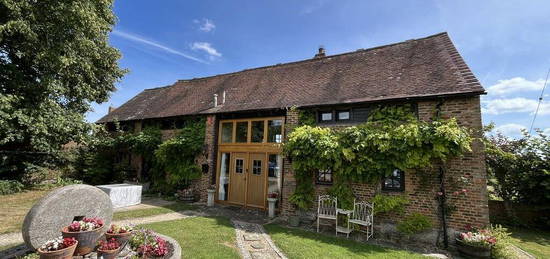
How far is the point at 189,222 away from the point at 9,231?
13.7 ft

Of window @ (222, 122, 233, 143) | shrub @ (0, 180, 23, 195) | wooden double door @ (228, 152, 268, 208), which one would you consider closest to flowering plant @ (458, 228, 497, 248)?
wooden double door @ (228, 152, 268, 208)

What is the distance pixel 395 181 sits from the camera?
284 inches

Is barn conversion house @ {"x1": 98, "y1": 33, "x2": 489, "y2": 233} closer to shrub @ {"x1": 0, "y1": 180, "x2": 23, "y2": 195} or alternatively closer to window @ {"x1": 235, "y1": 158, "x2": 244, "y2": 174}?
window @ {"x1": 235, "y1": 158, "x2": 244, "y2": 174}

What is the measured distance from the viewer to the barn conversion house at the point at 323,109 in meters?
6.53

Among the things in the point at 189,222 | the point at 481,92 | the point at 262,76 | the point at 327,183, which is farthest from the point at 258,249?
the point at 262,76

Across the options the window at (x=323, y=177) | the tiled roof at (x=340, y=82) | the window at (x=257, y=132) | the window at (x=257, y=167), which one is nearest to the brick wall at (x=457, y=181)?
the tiled roof at (x=340, y=82)

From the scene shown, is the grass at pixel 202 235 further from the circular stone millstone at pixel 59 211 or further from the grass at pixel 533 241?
the grass at pixel 533 241

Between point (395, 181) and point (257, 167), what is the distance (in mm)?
5252

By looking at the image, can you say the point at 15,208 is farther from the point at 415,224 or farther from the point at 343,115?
the point at 415,224

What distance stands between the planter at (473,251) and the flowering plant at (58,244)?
764cm

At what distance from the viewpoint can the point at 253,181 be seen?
10.2m

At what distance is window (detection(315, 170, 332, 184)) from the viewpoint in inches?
323

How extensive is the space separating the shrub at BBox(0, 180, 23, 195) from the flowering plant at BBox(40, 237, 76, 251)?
437 inches

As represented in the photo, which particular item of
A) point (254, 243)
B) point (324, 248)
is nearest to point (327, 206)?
point (324, 248)
